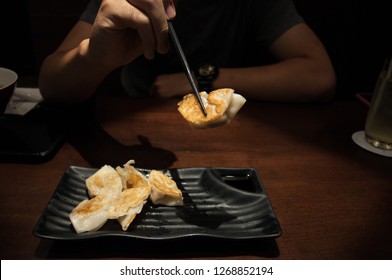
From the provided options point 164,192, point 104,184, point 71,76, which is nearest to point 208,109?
Result: point 164,192

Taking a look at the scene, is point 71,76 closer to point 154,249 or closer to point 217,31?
point 154,249

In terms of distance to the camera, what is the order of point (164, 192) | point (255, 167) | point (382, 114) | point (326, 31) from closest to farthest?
point (164, 192)
point (255, 167)
point (382, 114)
point (326, 31)

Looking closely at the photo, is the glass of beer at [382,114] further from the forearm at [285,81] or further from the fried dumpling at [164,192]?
the fried dumpling at [164,192]

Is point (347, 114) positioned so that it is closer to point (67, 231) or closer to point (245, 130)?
point (245, 130)

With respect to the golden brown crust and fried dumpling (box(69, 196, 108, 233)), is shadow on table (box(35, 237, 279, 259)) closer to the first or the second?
fried dumpling (box(69, 196, 108, 233))

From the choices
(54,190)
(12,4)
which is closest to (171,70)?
(54,190)

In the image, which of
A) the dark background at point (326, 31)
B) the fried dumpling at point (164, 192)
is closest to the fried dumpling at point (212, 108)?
the fried dumpling at point (164, 192)
